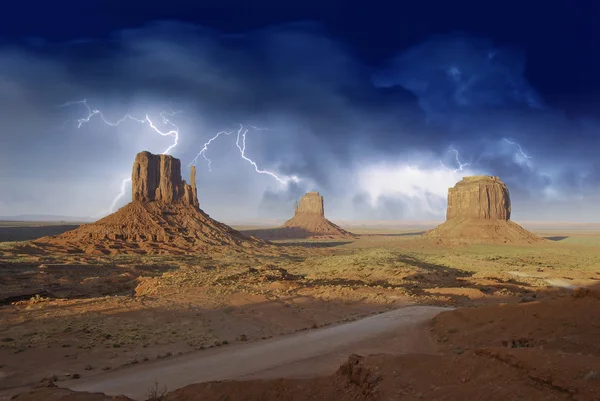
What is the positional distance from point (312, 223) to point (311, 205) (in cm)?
1516

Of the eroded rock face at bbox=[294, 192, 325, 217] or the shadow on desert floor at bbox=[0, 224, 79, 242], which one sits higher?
the eroded rock face at bbox=[294, 192, 325, 217]

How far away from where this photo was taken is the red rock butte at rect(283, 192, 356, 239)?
522 feet

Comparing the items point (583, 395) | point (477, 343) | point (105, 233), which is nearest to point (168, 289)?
point (477, 343)

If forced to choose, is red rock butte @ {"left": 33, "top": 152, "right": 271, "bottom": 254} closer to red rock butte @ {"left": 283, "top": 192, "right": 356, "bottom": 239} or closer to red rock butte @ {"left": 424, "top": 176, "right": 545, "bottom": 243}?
red rock butte @ {"left": 424, "top": 176, "right": 545, "bottom": 243}

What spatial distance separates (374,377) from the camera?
286 inches

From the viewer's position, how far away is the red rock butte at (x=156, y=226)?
223 ft

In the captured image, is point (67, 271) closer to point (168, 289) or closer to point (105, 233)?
point (168, 289)

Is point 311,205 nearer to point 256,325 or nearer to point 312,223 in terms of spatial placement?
point 312,223

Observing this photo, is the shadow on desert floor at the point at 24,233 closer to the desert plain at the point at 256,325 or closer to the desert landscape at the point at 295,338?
the desert landscape at the point at 295,338

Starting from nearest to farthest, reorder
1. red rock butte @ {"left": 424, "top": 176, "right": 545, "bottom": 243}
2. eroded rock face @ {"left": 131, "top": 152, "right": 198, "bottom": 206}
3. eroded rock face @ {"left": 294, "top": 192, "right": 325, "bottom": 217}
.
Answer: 1. eroded rock face @ {"left": 131, "top": 152, "right": 198, "bottom": 206}
2. red rock butte @ {"left": 424, "top": 176, "right": 545, "bottom": 243}
3. eroded rock face @ {"left": 294, "top": 192, "right": 325, "bottom": 217}

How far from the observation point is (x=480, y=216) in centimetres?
11850

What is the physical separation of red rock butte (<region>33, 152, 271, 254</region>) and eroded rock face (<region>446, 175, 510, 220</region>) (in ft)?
241

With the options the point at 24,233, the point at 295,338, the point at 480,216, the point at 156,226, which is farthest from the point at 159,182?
the point at 480,216

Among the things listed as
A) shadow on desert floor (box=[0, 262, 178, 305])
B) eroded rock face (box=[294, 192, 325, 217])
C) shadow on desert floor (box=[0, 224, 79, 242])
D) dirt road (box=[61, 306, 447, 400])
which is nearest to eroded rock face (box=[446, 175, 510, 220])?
eroded rock face (box=[294, 192, 325, 217])
